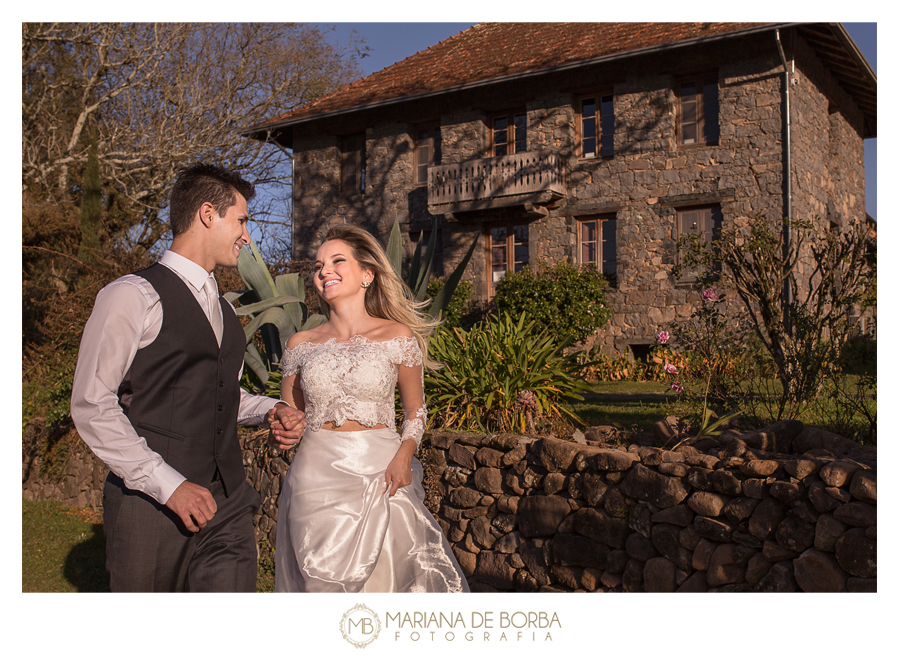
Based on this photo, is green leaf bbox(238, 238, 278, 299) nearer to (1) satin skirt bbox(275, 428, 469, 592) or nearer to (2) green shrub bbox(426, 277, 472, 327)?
(1) satin skirt bbox(275, 428, 469, 592)

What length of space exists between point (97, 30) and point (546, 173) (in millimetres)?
9604

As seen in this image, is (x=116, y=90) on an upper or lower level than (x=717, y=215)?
upper

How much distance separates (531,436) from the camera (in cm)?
495

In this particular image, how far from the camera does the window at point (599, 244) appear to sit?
15039 millimetres

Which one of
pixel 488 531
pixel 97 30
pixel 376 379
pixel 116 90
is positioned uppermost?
pixel 97 30

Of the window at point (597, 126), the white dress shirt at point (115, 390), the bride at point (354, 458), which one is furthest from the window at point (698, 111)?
the white dress shirt at point (115, 390)

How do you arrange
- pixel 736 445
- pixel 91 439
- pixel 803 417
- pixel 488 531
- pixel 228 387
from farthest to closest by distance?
1. pixel 803 417
2. pixel 488 531
3. pixel 736 445
4. pixel 228 387
5. pixel 91 439

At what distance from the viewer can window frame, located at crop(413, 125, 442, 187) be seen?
55.6 ft

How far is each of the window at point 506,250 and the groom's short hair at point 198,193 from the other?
44.9 ft

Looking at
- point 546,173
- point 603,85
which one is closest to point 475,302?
point 546,173

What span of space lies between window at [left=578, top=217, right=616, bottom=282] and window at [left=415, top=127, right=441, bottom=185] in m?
4.12

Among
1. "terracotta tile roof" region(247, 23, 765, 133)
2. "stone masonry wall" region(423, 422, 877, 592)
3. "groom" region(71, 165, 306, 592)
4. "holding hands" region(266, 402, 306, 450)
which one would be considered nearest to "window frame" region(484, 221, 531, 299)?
"terracotta tile roof" region(247, 23, 765, 133)
